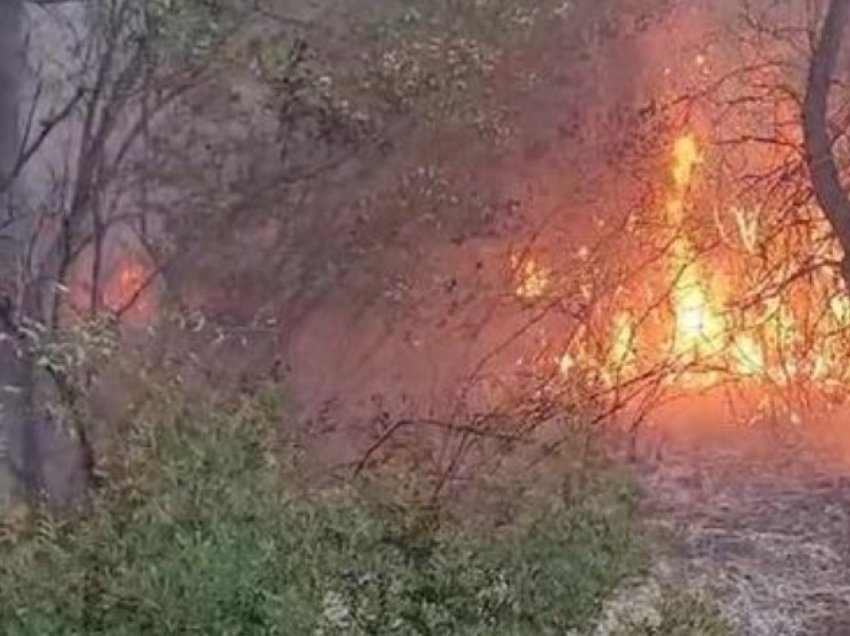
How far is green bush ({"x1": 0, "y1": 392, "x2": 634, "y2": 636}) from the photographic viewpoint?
3008 millimetres

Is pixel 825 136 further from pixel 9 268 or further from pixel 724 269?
pixel 9 268

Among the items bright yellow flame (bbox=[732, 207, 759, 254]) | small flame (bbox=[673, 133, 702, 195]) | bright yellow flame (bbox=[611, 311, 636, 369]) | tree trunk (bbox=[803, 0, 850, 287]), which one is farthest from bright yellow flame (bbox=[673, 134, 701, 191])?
tree trunk (bbox=[803, 0, 850, 287])

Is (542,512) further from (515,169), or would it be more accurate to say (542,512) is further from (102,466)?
(515,169)

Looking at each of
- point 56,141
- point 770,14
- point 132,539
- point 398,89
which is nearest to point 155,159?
point 56,141

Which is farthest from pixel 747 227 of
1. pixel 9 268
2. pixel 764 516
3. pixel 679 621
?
pixel 679 621

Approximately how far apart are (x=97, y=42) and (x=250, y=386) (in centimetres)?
255

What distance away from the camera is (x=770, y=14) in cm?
694

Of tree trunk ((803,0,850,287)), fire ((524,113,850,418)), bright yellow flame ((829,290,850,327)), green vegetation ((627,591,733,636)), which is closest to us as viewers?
green vegetation ((627,591,733,636))

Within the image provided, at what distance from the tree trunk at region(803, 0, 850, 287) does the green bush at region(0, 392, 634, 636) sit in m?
2.78

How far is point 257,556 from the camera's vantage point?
3.06 m

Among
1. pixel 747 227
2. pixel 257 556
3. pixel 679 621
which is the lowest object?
pixel 679 621

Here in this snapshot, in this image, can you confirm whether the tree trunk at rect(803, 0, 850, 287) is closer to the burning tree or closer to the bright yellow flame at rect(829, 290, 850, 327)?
the burning tree

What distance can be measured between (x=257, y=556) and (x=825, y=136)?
3.55 m

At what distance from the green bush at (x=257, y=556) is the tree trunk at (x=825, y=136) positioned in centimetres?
278
